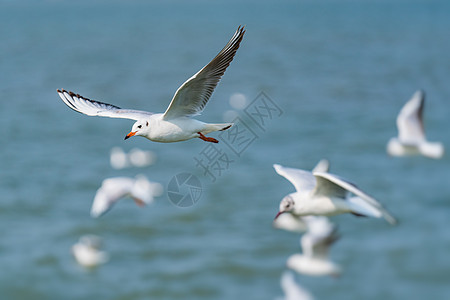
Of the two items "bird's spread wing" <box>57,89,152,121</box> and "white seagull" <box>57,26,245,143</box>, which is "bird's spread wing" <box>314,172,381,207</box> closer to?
"white seagull" <box>57,26,245,143</box>

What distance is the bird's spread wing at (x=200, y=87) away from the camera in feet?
20.8

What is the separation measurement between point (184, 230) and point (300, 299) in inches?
641

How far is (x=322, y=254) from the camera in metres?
17.8

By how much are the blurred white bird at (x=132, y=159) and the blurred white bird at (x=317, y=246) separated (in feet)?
62.1

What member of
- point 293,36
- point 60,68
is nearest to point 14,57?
point 60,68

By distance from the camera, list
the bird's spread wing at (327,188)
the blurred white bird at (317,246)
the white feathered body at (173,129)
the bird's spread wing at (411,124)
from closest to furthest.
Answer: the white feathered body at (173,129)
the bird's spread wing at (327,188)
the blurred white bird at (317,246)
the bird's spread wing at (411,124)

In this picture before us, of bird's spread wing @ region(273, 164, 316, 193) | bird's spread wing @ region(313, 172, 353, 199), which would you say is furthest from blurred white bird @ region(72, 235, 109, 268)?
bird's spread wing @ region(313, 172, 353, 199)

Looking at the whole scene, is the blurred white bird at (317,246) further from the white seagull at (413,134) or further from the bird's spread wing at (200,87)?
the bird's spread wing at (200,87)

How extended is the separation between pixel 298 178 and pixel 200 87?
2.41 meters

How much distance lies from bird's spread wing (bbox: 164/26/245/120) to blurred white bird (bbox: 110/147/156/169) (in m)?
30.3

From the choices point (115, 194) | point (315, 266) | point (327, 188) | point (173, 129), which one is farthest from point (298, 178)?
point (315, 266)

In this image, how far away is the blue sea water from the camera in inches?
1113

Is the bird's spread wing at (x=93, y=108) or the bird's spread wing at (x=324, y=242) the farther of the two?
the bird's spread wing at (x=324, y=242)

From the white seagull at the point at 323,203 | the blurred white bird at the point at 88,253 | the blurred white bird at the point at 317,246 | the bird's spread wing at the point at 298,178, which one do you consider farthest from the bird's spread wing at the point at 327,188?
the blurred white bird at the point at 88,253
